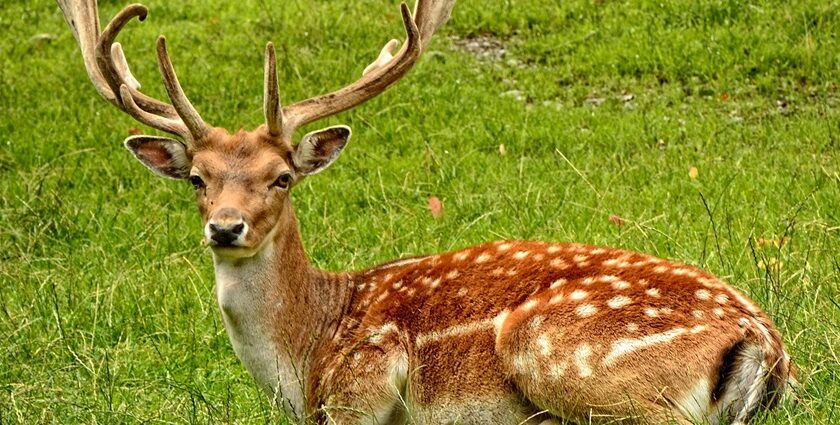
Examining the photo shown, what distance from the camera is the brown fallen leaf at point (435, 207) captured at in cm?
875

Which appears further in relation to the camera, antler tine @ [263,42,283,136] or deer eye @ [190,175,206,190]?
deer eye @ [190,175,206,190]

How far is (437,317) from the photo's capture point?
5.77 metres

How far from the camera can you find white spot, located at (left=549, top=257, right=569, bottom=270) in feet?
18.8

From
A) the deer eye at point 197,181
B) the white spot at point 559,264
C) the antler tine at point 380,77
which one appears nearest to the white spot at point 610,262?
the white spot at point 559,264

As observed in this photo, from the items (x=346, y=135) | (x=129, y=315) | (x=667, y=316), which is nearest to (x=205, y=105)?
(x=129, y=315)

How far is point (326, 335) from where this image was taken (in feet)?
19.8

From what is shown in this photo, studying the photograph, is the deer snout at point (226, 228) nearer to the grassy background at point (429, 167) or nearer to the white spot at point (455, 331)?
the grassy background at point (429, 167)

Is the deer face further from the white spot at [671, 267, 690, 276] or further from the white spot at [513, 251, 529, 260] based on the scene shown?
the white spot at [671, 267, 690, 276]

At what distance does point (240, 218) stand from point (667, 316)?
161 centimetres

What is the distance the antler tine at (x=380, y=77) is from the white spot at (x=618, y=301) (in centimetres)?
151

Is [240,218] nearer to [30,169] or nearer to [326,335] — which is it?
[326,335]

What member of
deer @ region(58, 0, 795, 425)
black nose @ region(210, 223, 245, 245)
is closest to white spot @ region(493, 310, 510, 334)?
deer @ region(58, 0, 795, 425)

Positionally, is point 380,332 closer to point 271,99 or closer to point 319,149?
point 319,149

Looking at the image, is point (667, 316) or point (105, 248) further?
point (105, 248)
